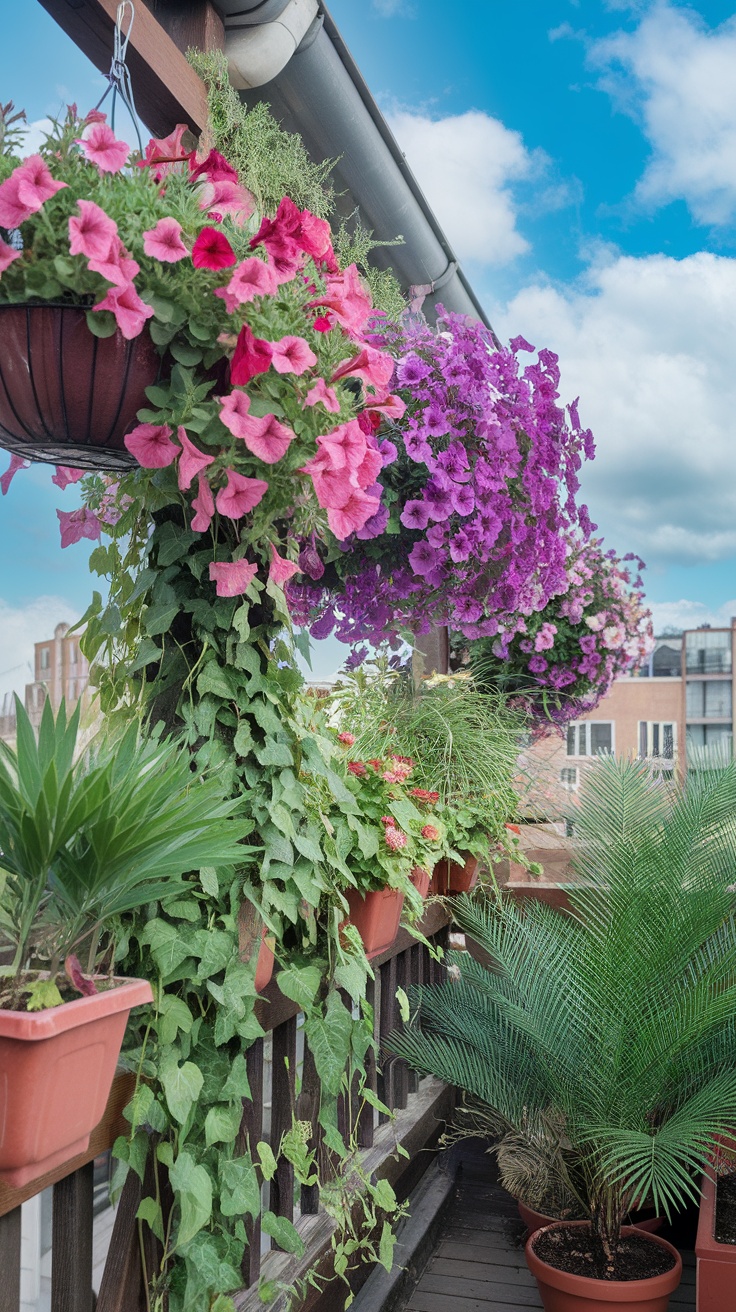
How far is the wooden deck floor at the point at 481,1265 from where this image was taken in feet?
5.83

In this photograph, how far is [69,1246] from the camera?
0.90 m

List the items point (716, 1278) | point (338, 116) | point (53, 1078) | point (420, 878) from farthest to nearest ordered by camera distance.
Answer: point (338, 116)
point (420, 878)
point (716, 1278)
point (53, 1078)

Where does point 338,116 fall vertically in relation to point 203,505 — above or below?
above

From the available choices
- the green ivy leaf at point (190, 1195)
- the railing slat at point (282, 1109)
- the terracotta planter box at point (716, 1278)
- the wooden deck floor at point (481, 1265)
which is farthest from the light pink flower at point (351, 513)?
the wooden deck floor at point (481, 1265)

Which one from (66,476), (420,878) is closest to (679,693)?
(420,878)

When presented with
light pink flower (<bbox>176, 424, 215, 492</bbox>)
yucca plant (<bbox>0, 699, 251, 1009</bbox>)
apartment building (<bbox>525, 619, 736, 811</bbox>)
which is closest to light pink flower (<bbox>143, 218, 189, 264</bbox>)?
light pink flower (<bbox>176, 424, 215, 492</bbox>)

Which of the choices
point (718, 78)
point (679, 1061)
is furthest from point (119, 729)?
point (718, 78)

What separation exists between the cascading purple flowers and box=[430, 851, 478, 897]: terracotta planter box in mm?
689

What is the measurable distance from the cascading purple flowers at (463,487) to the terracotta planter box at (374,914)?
1.72 ft

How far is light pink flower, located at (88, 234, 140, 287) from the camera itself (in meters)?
0.77

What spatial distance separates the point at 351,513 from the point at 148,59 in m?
0.97

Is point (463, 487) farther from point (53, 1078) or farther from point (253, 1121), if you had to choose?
point (53, 1078)

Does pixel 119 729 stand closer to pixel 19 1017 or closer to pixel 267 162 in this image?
pixel 19 1017

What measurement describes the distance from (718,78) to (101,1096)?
26.4 m
